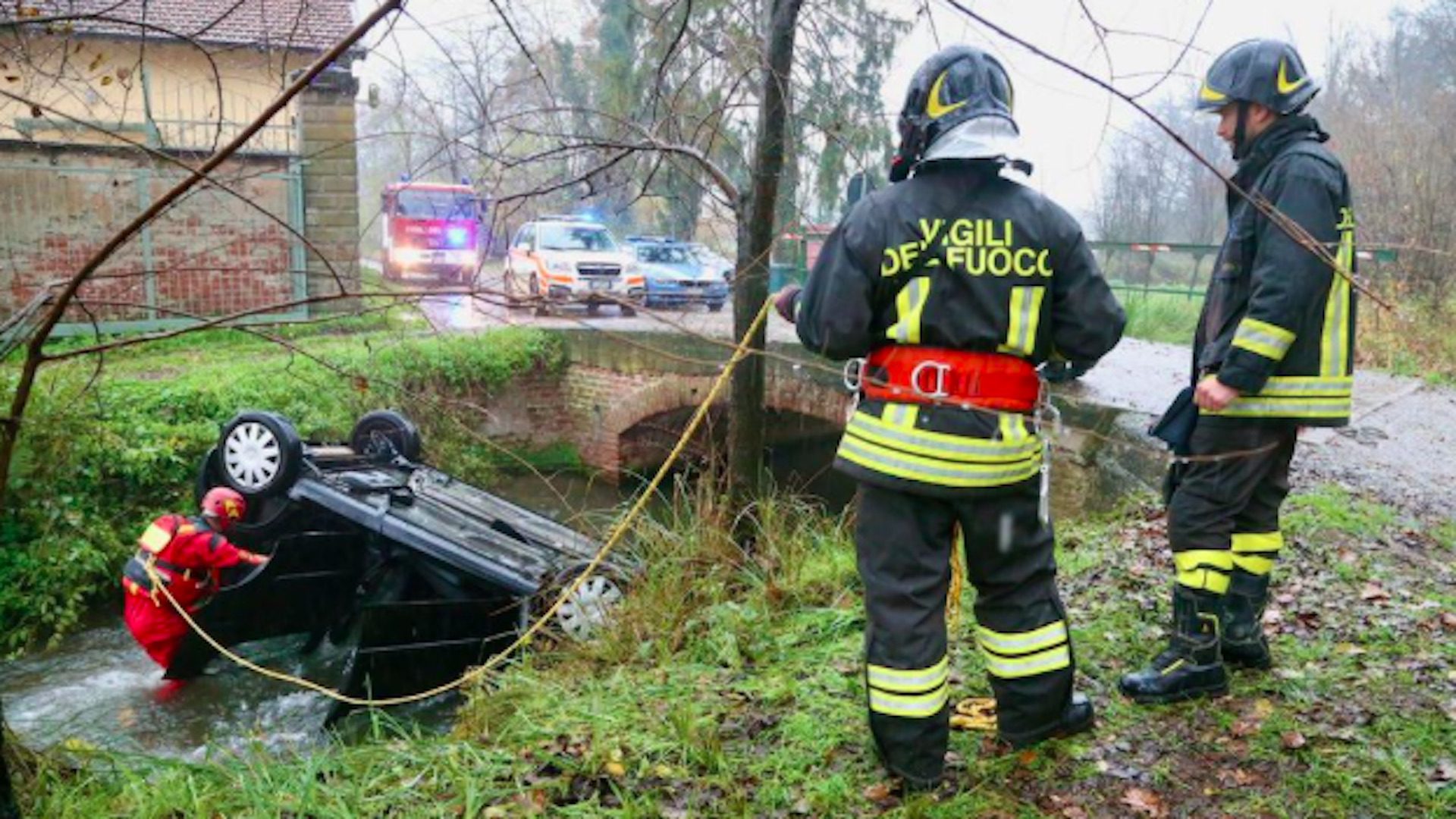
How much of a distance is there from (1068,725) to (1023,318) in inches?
48.2

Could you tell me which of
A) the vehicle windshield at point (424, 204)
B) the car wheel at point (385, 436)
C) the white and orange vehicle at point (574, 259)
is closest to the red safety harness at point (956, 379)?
the car wheel at point (385, 436)

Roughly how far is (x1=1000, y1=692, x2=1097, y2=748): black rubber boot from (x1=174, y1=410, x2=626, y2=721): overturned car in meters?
2.44

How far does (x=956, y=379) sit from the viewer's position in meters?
2.67

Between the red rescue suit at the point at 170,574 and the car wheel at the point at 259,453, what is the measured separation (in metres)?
0.35

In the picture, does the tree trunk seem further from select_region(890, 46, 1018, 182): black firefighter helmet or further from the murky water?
select_region(890, 46, 1018, 182): black firefighter helmet

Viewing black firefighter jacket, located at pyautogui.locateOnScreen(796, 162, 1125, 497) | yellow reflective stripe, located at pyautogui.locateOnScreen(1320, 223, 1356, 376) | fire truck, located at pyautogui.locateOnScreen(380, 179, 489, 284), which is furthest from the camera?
fire truck, located at pyautogui.locateOnScreen(380, 179, 489, 284)

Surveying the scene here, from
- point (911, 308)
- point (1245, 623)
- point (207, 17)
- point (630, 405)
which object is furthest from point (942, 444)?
point (630, 405)

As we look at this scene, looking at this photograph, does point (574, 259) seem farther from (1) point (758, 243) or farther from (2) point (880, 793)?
(2) point (880, 793)

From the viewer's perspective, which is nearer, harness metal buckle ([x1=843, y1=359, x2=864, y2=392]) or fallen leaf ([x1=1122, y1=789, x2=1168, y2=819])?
fallen leaf ([x1=1122, y1=789, x2=1168, y2=819])

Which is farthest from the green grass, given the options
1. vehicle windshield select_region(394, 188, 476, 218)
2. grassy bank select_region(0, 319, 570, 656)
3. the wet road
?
vehicle windshield select_region(394, 188, 476, 218)

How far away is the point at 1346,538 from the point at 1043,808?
319cm

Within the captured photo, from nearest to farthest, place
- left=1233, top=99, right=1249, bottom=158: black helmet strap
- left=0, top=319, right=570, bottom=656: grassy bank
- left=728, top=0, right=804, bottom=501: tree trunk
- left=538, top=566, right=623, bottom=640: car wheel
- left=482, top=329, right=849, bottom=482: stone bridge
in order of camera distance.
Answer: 1. left=1233, top=99, right=1249, bottom=158: black helmet strap
2. left=538, top=566, right=623, bottom=640: car wheel
3. left=728, top=0, right=804, bottom=501: tree trunk
4. left=0, top=319, right=570, bottom=656: grassy bank
5. left=482, top=329, right=849, bottom=482: stone bridge

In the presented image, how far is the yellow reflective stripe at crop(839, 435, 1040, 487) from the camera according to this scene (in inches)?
103

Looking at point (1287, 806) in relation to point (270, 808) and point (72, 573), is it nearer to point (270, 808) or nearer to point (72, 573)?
point (270, 808)
